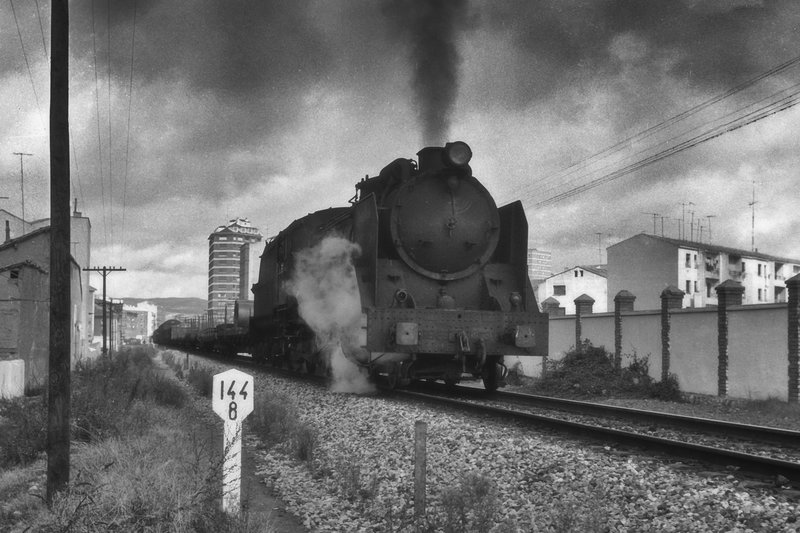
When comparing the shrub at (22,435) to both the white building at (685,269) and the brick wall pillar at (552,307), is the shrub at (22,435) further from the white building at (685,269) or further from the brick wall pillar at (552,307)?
the white building at (685,269)

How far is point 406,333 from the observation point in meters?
10.3

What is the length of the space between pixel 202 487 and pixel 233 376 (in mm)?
1185

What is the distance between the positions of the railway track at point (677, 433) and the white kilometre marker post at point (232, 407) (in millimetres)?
→ 3825

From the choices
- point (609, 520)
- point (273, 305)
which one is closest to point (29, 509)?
point (609, 520)

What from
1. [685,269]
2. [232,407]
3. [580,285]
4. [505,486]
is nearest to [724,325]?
[505,486]

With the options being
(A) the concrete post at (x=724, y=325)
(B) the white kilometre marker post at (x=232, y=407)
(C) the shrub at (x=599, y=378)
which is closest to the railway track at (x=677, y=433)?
(B) the white kilometre marker post at (x=232, y=407)

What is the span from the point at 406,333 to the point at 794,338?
26.5 feet

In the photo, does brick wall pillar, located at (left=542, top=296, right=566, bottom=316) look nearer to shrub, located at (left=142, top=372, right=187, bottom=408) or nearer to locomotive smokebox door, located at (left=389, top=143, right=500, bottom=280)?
locomotive smokebox door, located at (left=389, top=143, right=500, bottom=280)

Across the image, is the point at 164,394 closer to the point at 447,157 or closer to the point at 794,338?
the point at 447,157

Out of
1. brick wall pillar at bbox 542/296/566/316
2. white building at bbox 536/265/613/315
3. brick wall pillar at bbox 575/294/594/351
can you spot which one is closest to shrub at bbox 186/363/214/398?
brick wall pillar at bbox 575/294/594/351

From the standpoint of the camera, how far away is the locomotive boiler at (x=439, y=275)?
10719 millimetres

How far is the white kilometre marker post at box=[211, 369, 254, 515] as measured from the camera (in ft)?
18.5

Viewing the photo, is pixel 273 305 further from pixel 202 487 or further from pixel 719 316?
pixel 202 487

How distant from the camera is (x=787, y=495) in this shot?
5070 mm
